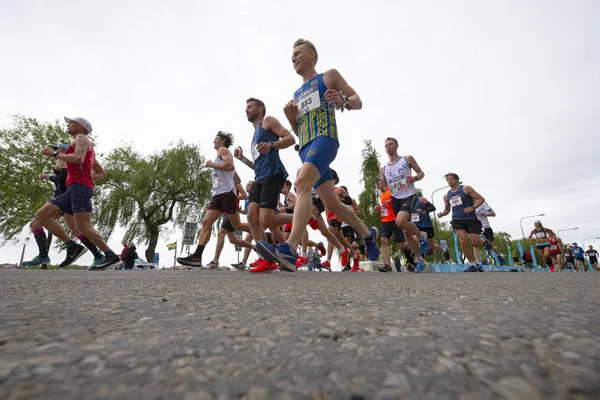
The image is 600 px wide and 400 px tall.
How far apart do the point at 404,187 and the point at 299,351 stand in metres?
5.76

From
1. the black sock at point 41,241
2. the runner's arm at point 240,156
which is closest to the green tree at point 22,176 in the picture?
the black sock at point 41,241

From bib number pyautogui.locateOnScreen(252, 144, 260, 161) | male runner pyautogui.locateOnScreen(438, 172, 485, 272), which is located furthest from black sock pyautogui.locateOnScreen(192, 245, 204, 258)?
male runner pyautogui.locateOnScreen(438, 172, 485, 272)

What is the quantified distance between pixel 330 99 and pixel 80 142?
154 inches

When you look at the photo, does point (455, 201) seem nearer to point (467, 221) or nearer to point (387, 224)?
point (467, 221)

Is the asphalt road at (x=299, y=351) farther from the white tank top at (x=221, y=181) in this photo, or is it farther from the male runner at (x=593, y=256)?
the male runner at (x=593, y=256)

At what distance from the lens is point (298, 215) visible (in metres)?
3.10

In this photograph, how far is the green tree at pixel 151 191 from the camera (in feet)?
62.3

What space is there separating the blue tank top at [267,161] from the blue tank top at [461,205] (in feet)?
14.8

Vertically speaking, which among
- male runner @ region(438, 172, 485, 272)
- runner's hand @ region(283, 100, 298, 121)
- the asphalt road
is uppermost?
runner's hand @ region(283, 100, 298, 121)

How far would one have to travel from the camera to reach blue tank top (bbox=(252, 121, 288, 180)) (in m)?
4.07

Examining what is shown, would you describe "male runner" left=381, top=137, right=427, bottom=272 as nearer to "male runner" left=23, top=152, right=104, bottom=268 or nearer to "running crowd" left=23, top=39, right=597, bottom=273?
"running crowd" left=23, top=39, right=597, bottom=273

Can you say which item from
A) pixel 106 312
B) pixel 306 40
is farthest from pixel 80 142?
pixel 106 312

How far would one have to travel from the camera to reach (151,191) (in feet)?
64.7

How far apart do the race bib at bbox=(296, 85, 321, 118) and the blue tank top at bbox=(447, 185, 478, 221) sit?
479 centimetres
